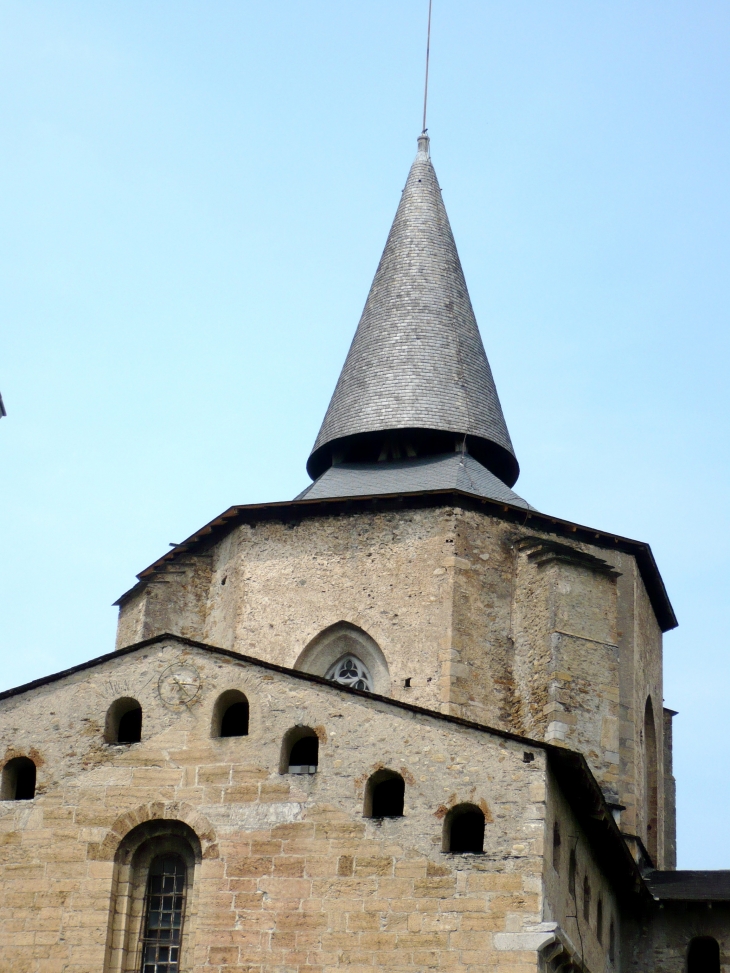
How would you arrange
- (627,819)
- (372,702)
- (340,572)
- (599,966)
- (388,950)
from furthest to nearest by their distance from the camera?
(340,572)
(627,819)
(599,966)
(372,702)
(388,950)

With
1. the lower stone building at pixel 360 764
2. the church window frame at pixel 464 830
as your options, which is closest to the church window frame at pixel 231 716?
the lower stone building at pixel 360 764

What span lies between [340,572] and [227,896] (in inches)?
293

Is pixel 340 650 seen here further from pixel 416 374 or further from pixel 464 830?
pixel 464 830

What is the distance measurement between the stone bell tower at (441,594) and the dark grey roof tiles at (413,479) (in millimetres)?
47

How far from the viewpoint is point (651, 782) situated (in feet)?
85.0

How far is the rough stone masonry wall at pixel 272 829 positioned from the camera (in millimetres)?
16547

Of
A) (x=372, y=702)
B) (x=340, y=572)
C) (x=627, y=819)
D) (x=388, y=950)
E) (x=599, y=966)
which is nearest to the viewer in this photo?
(x=388, y=950)

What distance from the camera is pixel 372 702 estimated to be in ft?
58.2

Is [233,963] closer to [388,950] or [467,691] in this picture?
[388,950]

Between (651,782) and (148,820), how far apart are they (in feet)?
35.7

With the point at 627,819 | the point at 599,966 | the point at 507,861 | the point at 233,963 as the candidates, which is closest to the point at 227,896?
the point at 233,963

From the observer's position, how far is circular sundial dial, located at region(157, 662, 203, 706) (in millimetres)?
18281

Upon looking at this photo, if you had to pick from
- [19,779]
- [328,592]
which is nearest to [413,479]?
[328,592]

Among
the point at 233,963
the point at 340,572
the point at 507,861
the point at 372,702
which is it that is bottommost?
the point at 233,963
